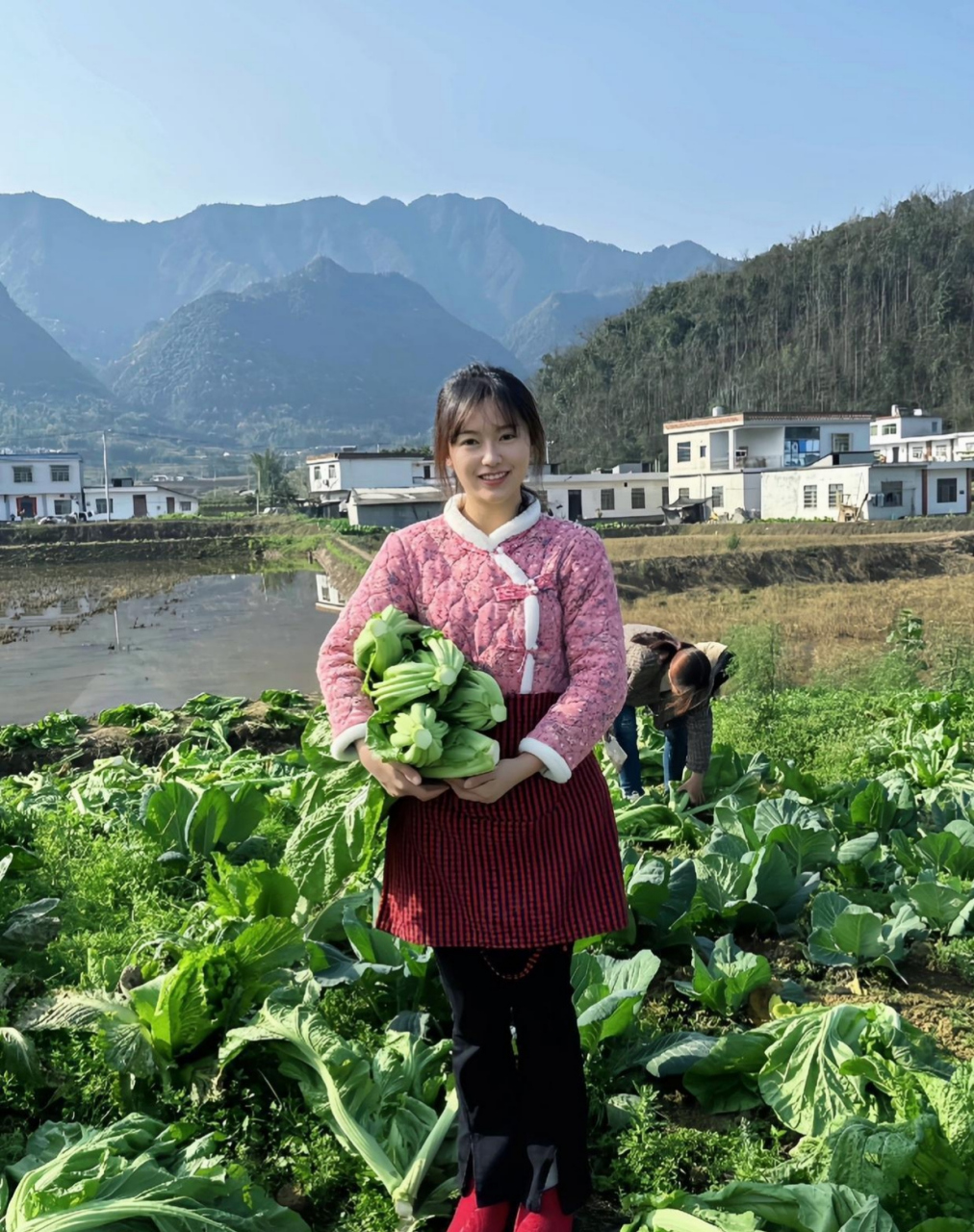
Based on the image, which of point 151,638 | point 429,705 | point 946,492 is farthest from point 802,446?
point 429,705

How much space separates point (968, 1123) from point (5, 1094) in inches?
86.7

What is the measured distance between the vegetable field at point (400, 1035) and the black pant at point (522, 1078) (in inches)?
6.0

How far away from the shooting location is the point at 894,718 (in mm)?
6863

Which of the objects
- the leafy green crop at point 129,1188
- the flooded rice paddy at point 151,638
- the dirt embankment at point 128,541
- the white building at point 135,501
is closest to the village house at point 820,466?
the flooded rice paddy at point 151,638

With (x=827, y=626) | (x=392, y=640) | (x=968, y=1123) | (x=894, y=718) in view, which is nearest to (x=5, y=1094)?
(x=392, y=640)

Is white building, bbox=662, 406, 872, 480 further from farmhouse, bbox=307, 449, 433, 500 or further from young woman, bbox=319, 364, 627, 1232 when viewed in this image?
young woman, bbox=319, 364, 627, 1232

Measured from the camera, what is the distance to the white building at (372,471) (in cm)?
6088

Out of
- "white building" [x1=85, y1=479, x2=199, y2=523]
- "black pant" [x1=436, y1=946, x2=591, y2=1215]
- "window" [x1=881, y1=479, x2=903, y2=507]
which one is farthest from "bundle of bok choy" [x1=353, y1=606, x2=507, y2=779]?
"white building" [x1=85, y1=479, x2=199, y2=523]

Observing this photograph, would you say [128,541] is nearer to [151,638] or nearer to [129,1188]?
[151,638]

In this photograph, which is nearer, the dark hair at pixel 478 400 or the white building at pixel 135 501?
the dark hair at pixel 478 400

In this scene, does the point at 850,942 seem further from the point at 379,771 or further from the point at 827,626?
the point at 827,626

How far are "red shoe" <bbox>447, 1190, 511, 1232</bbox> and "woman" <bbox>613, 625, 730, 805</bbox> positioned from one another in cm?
266

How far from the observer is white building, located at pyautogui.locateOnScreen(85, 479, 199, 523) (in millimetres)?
65812

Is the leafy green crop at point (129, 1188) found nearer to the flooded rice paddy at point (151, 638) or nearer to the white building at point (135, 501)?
the flooded rice paddy at point (151, 638)
